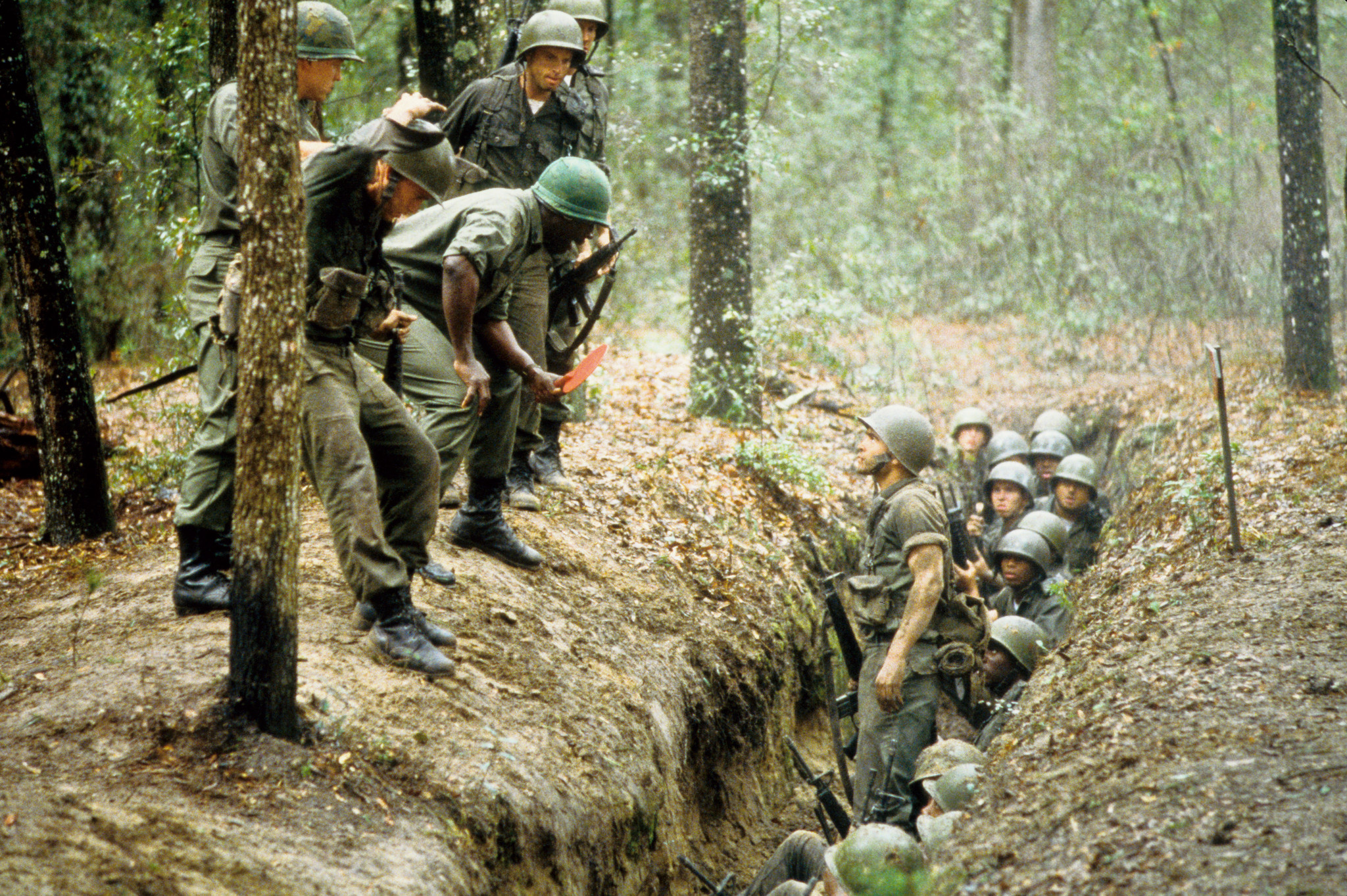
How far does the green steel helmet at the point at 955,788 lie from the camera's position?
5.43 m

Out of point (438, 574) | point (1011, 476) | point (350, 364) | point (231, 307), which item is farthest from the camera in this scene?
point (1011, 476)

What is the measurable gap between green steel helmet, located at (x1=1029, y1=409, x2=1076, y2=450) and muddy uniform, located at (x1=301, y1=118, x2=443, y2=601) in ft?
29.8

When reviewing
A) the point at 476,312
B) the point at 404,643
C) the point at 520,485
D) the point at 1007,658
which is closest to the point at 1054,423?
the point at 1007,658

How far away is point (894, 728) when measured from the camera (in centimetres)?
664

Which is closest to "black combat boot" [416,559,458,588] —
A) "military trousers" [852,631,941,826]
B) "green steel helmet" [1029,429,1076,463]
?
"military trousers" [852,631,941,826]

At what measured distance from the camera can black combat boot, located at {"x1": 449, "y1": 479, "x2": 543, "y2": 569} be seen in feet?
19.2

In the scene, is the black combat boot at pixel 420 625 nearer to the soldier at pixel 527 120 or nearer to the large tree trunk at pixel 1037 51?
the soldier at pixel 527 120

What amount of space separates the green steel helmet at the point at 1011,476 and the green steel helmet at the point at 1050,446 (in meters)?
0.33

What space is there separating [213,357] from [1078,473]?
7.99 metres

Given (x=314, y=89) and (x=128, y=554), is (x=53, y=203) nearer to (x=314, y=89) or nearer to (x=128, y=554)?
(x=128, y=554)

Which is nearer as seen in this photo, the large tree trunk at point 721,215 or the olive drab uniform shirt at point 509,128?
the olive drab uniform shirt at point 509,128

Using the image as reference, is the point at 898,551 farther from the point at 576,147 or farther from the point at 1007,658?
the point at 576,147

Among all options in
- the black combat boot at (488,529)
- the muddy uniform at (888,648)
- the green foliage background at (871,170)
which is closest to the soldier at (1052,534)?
the green foliage background at (871,170)

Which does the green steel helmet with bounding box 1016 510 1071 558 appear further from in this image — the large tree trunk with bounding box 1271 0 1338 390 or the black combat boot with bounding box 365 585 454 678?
the black combat boot with bounding box 365 585 454 678
